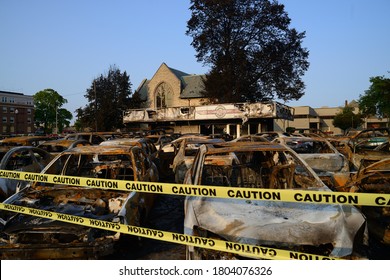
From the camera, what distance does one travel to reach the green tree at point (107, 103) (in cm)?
4084

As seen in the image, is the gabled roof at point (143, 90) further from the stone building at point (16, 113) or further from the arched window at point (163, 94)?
the stone building at point (16, 113)

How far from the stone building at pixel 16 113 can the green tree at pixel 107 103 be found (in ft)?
121

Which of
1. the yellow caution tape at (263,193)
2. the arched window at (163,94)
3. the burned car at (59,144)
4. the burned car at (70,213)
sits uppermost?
the arched window at (163,94)

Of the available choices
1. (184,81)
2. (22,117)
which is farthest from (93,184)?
(22,117)

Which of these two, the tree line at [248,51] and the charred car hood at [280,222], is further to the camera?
the tree line at [248,51]

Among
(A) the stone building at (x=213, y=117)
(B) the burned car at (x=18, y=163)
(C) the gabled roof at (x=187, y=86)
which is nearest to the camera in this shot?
(B) the burned car at (x=18, y=163)

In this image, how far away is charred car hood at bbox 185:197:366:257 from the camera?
3.12 metres

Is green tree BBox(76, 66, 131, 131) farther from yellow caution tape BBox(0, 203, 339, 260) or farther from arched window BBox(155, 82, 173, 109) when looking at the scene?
yellow caution tape BBox(0, 203, 339, 260)

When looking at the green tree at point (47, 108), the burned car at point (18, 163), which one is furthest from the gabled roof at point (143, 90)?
the green tree at point (47, 108)

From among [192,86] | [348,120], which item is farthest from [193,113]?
[348,120]

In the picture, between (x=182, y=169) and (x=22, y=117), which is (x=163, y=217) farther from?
(x=22, y=117)

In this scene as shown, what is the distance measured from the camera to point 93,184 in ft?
13.7

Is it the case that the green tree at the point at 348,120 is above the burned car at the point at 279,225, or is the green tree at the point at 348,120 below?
above

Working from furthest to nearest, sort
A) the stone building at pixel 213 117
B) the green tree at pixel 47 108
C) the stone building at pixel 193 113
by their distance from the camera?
the green tree at pixel 47 108, the stone building at pixel 193 113, the stone building at pixel 213 117
